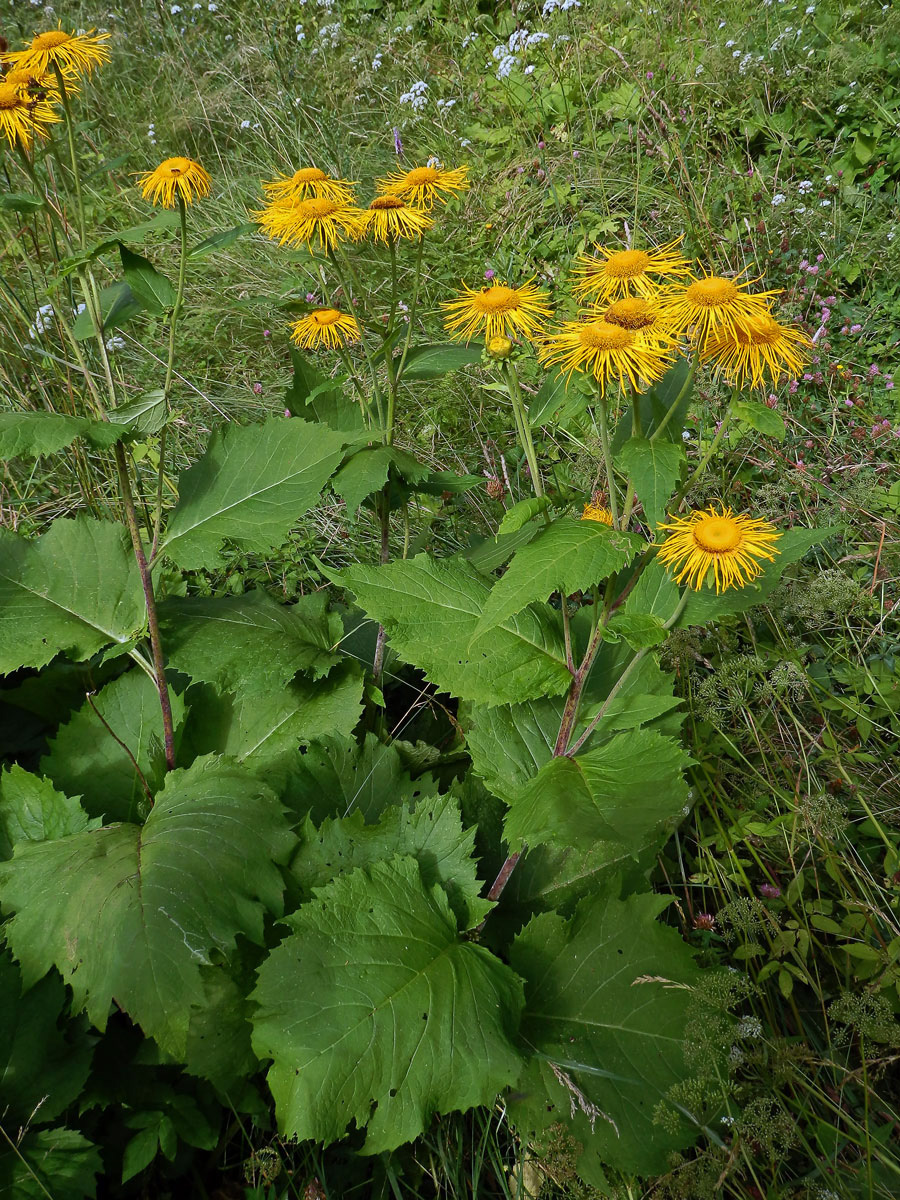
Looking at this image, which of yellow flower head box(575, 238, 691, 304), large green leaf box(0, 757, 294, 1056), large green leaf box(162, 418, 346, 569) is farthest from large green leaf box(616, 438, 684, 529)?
large green leaf box(0, 757, 294, 1056)

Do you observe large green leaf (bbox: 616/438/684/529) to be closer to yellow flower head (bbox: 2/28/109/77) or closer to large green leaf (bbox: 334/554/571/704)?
large green leaf (bbox: 334/554/571/704)

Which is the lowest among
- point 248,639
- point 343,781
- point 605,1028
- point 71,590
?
point 605,1028

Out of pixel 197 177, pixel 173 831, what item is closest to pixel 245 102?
pixel 197 177

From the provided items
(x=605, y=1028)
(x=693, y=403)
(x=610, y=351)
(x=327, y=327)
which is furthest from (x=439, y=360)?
(x=693, y=403)

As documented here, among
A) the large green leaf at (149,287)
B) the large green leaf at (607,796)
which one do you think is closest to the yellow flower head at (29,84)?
the large green leaf at (149,287)

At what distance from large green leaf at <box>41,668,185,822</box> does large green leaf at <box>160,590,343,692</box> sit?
0.13 metres

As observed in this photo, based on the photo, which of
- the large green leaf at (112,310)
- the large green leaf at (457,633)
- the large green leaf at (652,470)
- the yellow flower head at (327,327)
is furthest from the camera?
the yellow flower head at (327,327)

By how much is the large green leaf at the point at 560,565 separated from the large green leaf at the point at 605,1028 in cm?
62

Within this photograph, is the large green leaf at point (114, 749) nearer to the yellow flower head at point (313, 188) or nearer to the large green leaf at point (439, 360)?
the large green leaf at point (439, 360)

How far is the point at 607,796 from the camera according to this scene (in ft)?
3.69

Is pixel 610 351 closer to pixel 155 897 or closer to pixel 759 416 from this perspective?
pixel 759 416

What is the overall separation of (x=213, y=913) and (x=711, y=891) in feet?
3.62

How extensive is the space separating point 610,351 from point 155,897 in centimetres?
100

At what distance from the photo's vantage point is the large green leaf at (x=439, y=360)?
1.63 metres
